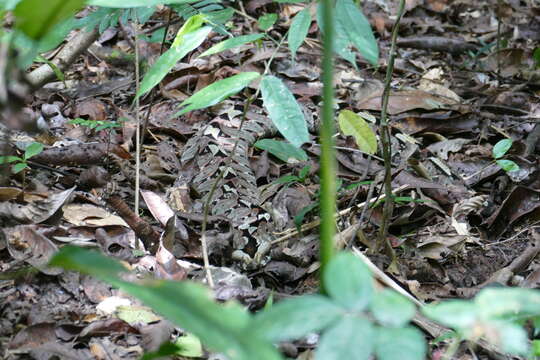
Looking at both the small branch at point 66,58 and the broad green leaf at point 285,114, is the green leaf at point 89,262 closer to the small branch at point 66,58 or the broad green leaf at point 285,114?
the broad green leaf at point 285,114

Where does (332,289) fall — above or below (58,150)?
above

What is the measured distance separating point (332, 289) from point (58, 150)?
5.94ft

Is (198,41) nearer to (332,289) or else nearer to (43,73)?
(332,289)

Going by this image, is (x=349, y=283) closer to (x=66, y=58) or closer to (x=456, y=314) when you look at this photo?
(x=456, y=314)

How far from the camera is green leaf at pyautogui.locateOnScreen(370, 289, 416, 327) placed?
743 millimetres

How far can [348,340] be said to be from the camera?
73 centimetres

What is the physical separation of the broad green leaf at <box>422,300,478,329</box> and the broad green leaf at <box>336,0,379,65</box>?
0.55m

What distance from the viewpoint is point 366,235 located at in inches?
85.1

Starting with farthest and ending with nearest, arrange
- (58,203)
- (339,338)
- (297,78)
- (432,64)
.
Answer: (432,64) < (297,78) < (58,203) < (339,338)

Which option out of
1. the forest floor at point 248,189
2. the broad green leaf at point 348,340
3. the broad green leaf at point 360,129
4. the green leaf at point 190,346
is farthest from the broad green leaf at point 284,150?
the broad green leaf at point 348,340

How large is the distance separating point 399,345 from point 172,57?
2.92 feet

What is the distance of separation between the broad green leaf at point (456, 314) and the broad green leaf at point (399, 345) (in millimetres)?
49

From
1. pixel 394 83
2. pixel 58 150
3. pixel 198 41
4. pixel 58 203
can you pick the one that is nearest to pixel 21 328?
pixel 58 203

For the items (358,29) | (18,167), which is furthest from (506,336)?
(18,167)
